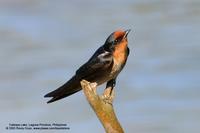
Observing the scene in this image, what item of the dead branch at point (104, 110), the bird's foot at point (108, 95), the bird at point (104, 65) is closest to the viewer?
the dead branch at point (104, 110)

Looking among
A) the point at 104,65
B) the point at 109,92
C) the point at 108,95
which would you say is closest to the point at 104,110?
the point at 108,95

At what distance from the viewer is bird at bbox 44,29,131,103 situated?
8375 mm

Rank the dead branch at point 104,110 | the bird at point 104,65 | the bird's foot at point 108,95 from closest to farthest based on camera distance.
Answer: the dead branch at point 104,110 → the bird's foot at point 108,95 → the bird at point 104,65

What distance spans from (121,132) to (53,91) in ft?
6.52

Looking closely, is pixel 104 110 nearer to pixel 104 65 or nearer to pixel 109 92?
pixel 109 92

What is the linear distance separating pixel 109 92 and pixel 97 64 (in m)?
0.92

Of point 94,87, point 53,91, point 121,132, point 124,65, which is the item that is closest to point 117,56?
point 124,65

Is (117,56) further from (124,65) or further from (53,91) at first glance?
(53,91)

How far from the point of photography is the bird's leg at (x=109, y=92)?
717 cm

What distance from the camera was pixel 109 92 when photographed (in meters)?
7.62

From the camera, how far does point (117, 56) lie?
A: 8477mm

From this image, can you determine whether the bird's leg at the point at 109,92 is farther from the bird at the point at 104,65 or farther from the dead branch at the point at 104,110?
the bird at the point at 104,65

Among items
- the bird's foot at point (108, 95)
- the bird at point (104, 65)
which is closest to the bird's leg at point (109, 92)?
the bird's foot at point (108, 95)

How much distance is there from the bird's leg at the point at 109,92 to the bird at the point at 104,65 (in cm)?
23
